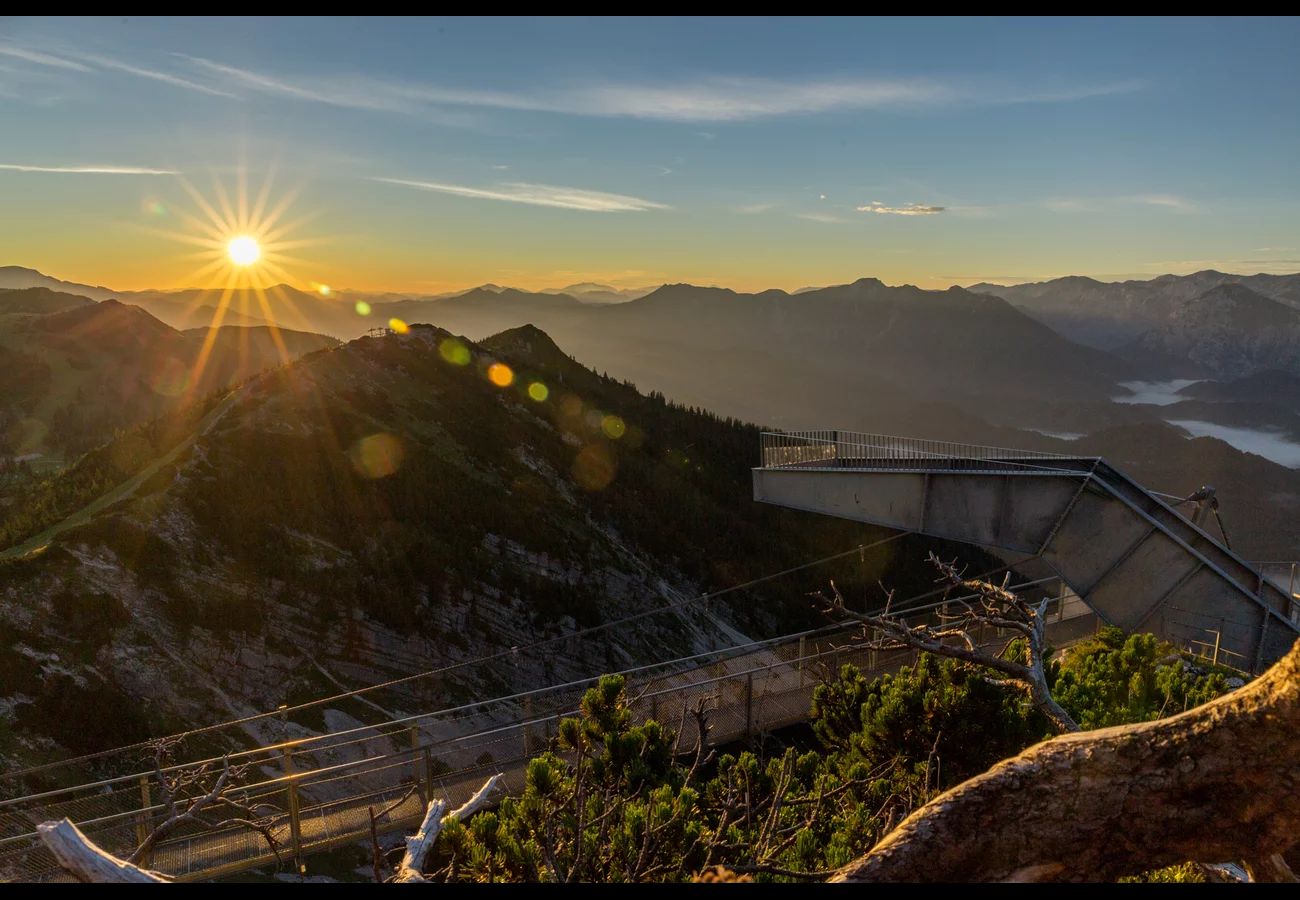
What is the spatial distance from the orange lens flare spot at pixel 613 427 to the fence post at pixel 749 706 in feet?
130

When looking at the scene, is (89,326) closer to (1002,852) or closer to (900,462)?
(900,462)

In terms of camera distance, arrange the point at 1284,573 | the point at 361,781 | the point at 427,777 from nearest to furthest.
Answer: the point at 427,777
the point at 361,781
the point at 1284,573

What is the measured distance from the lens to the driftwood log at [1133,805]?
381 centimetres

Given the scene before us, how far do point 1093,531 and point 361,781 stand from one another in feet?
60.1

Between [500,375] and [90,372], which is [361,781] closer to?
[500,375]

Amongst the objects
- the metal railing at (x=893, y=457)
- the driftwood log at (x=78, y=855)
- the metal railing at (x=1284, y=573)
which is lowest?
the metal railing at (x=1284, y=573)

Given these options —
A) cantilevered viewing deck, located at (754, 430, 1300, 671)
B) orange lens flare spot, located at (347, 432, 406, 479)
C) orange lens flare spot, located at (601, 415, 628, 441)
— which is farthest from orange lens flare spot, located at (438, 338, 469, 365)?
cantilevered viewing deck, located at (754, 430, 1300, 671)

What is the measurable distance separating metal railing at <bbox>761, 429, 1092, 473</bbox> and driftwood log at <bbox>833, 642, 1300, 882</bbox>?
18.5 m

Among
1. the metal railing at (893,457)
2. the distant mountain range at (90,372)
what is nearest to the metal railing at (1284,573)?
the metal railing at (893,457)

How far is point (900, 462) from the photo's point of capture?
2452 cm

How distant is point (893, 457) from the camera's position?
25.0 meters

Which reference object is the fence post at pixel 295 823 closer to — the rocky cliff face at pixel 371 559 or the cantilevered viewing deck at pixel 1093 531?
the rocky cliff face at pixel 371 559

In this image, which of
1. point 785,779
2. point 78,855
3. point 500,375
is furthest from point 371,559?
point 78,855

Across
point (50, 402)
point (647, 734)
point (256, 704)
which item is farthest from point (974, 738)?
point (50, 402)
